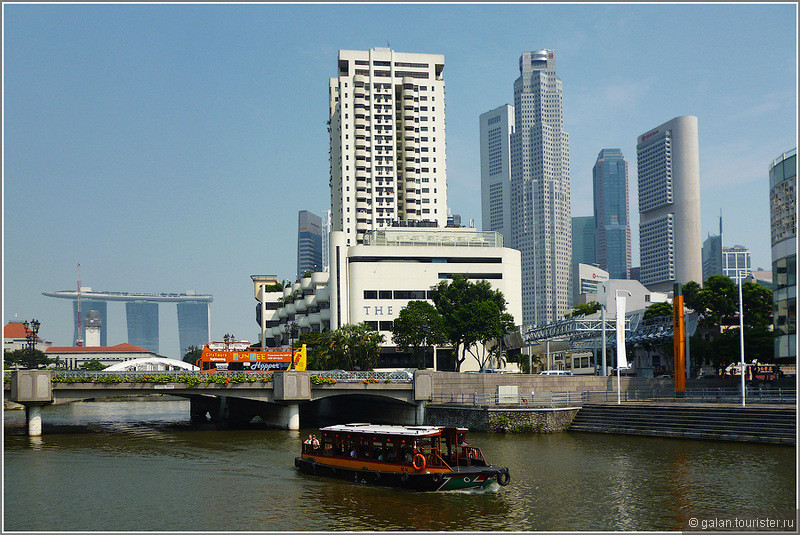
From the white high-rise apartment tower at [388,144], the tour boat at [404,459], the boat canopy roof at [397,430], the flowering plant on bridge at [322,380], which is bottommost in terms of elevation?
the tour boat at [404,459]

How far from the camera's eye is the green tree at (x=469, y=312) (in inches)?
4141

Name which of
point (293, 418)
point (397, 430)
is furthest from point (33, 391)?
point (397, 430)

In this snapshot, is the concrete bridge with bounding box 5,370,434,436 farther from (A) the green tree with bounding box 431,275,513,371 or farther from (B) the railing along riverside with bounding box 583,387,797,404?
(A) the green tree with bounding box 431,275,513,371

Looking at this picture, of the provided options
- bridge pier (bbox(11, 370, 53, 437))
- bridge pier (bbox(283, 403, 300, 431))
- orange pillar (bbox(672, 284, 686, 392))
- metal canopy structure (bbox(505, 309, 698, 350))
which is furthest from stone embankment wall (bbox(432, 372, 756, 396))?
bridge pier (bbox(11, 370, 53, 437))

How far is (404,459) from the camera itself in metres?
39.2

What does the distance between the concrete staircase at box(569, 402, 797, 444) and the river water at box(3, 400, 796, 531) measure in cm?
137

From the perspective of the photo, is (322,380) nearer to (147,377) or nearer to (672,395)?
(147,377)

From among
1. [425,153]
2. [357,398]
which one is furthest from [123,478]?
[425,153]

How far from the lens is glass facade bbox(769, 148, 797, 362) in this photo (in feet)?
198

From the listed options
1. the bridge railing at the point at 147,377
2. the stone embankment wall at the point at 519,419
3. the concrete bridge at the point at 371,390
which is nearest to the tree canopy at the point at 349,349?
the concrete bridge at the point at 371,390

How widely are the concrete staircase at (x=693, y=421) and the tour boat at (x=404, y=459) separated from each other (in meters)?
21.7

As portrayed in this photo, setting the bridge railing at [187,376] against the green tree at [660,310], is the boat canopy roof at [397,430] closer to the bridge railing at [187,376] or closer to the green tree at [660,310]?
the bridge railing at [187,376]

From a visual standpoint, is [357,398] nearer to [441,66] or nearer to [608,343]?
[608,343]

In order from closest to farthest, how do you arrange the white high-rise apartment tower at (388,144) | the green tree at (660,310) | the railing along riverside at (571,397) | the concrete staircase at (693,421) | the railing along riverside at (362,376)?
the concrete staircase at (693,421), the railing along riverside at (571,397), the railing along riverside at (362,376), the green tree at (660,310), the white high-rise apartment tower at (388,144)
